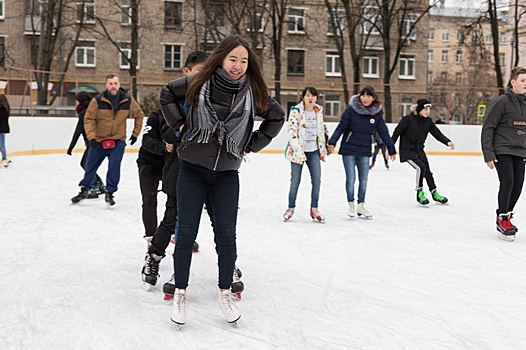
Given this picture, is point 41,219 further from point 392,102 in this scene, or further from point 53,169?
point 392,102

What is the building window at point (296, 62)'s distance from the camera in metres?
39.5

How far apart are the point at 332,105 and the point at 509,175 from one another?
15914 millimetres

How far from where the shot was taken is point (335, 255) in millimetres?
5625

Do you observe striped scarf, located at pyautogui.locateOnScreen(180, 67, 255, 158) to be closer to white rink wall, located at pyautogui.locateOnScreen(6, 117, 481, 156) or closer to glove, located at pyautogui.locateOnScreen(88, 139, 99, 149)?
glove, located at pyautogui.locateOnScreen(88, 139, 99, 149)

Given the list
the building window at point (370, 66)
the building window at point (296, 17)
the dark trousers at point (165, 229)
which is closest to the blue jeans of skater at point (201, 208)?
the dark trousers at point (165, 229)

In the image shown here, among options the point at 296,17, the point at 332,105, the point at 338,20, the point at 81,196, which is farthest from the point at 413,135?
the point at 296,17

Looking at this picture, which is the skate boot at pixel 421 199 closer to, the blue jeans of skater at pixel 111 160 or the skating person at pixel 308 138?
the skating person at pixel 308 138

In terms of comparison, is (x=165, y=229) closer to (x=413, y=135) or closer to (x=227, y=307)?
(x=227, y=307)

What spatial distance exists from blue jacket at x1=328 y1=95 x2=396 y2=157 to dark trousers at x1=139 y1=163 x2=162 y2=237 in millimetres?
3085

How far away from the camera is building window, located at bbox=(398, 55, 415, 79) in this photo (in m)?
41.4

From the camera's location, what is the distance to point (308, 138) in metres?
7.28

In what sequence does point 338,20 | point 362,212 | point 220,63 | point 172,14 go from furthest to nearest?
point 172,14, point 338,20, point 362,212, point 220,63

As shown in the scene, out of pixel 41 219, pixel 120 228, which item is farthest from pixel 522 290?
pixel 41 219

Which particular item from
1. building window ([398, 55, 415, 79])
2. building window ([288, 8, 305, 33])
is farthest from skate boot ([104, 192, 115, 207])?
building window ([398, 55, 415, 79])
